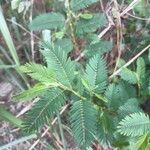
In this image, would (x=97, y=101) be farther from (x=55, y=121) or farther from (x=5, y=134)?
(x=5, y=134)

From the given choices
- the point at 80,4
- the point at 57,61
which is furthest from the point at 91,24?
the point at 57,61

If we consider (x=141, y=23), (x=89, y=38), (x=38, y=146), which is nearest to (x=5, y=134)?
(x=38, y=146)

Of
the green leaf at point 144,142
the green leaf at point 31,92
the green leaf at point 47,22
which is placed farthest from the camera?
the green leaf at point 47,22

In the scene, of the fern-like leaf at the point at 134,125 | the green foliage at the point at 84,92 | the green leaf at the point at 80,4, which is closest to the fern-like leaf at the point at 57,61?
the green foliage at the point at 84,92

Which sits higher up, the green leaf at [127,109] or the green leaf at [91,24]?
the green leaf at [91,24]

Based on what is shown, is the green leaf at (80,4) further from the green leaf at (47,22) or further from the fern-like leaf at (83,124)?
the fern-like leaf at (83,124)

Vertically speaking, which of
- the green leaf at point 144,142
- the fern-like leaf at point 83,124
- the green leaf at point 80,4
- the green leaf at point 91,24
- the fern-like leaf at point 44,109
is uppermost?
the green leaf at point 80,4
